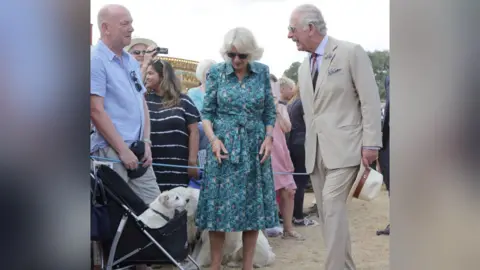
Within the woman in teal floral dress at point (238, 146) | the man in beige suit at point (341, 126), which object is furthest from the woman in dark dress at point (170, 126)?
the man in beige suit at point (341, 126)

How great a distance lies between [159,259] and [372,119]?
1327 millimetres

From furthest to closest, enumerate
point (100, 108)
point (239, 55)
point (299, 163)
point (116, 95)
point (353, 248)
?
point (299, 163), point (353, 248), point (239, 55), point (116, 95), point (100, 108)

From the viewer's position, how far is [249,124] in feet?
10.5

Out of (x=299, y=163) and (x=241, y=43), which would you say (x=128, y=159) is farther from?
(x=299, y=163)

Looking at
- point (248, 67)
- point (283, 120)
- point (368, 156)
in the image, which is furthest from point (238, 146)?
point (283, 120)

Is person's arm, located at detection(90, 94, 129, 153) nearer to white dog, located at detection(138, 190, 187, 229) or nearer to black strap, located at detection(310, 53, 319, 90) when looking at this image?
white dog, located at detection(138, 190, 187, 229)

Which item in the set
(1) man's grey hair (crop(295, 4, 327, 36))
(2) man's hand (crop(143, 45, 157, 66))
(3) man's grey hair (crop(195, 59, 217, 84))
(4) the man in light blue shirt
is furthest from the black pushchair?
(3) man's grey hair (crop(195, 59, 217, 84))

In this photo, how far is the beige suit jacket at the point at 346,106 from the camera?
2949 mm

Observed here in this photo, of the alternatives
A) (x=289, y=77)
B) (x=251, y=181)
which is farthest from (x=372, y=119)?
(x=289, y=77)

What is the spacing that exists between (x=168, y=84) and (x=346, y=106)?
4.80ft
